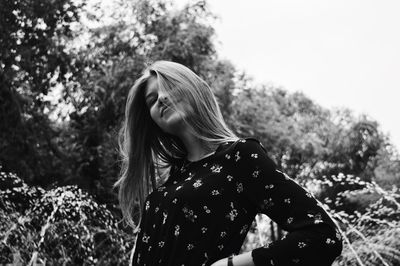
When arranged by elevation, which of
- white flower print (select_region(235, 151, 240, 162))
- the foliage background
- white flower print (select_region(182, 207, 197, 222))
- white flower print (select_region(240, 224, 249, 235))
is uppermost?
the foliage background

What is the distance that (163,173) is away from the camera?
2303 millimetres

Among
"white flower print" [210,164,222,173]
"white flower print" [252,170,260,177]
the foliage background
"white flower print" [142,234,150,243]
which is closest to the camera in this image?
"white flower print" [252,170,260,177]

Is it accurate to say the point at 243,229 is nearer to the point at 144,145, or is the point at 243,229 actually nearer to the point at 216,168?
the point at 216,168

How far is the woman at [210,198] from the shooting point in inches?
61.7

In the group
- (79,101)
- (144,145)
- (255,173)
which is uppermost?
(79,101)

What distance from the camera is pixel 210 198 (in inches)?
68.6

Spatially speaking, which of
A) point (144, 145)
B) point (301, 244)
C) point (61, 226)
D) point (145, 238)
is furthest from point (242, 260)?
point (61, 226)

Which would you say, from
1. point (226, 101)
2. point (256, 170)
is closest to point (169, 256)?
point (256, 170)

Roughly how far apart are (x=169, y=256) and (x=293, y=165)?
2564 centimetres

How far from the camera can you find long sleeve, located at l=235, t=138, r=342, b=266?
1.55 m

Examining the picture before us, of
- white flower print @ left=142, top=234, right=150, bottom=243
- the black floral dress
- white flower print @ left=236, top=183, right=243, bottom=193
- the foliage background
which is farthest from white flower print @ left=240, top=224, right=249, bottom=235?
the foliage background

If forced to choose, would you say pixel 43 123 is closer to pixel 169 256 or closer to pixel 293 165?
pixel 169 256

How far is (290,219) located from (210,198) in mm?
249

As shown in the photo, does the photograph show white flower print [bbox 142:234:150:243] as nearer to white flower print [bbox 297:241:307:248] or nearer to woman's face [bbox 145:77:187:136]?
woman's face [bbox 145:77:187:136]
